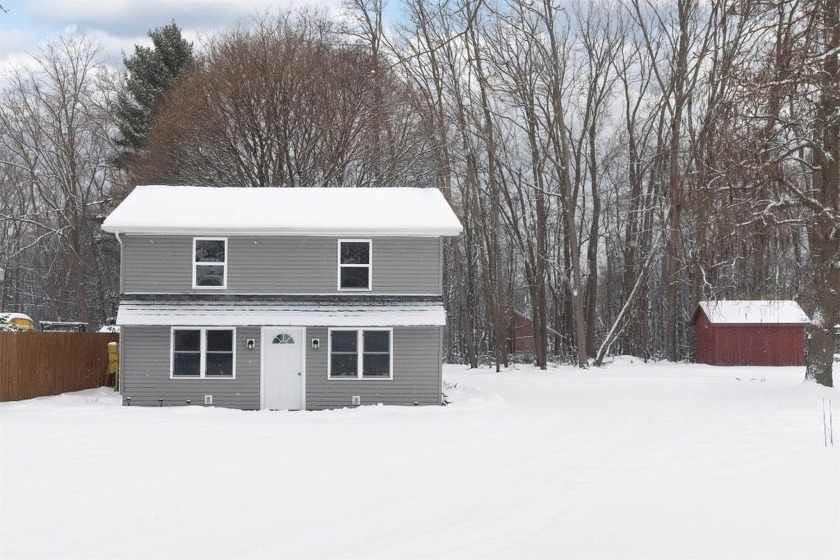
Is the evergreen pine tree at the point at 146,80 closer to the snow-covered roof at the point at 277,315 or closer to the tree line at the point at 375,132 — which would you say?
the tree line at the point at 375,132

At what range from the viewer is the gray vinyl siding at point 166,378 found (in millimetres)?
23156

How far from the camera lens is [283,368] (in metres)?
23.3

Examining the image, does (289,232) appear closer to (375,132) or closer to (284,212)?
(284,212)

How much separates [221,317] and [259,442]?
7.10 meters

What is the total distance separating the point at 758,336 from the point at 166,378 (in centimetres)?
2732

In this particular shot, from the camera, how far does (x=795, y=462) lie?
13758 mm

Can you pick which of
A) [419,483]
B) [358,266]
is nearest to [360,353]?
[358,266]

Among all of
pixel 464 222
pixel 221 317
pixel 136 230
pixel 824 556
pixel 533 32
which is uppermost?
pixel 533 32

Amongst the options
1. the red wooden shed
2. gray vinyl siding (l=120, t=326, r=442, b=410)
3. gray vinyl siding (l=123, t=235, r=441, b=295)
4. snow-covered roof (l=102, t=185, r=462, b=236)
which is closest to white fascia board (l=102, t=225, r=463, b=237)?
snow-covered roof (l=102, t=185, r=462, b=236)

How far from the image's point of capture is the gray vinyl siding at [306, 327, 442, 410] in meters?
23.3

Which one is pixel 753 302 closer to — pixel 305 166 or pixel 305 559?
pixel 305 166

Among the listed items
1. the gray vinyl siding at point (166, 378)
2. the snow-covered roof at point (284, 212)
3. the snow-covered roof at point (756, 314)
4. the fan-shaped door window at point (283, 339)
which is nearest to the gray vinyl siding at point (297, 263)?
the snow-covered roof at point (284, 212)

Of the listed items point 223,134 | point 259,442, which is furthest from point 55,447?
point 223,134

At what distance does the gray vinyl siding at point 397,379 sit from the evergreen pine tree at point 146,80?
23.2 meters
